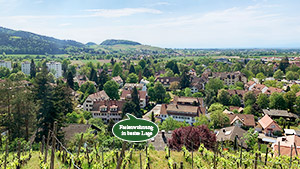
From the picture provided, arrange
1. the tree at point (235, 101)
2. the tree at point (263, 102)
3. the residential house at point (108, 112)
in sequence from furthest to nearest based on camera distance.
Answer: the tree at point (235, 101) → the tree at point (263, 102) → the residential house at point (108, 112)

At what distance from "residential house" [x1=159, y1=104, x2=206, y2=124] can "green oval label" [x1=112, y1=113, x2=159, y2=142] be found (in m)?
30.6

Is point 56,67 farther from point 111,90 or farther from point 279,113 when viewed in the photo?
point 279,113

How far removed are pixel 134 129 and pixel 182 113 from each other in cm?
3119

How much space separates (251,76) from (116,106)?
171 feet

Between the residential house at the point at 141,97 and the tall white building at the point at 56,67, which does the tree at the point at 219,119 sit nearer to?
the residential house at the point at 141,97

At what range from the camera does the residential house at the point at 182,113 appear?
113ft

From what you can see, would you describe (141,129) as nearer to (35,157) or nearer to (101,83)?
(35,157)

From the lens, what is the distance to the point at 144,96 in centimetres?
4459

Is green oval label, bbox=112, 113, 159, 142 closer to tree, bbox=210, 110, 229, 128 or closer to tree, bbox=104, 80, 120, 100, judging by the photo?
tree, bbox=210, 110, 229, 128

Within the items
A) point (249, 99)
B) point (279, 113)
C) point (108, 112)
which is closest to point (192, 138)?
point (108, 112)

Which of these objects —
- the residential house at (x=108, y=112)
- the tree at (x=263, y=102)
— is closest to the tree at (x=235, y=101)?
the tree at (x=263, y=102)

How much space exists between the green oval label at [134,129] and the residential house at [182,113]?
3058cm

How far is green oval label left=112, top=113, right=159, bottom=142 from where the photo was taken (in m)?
4.59

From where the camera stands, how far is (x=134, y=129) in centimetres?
462
